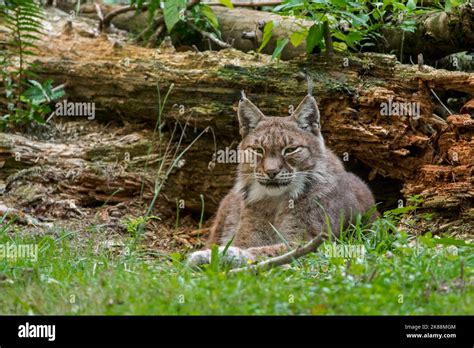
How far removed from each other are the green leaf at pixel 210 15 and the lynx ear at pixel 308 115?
2.59 metres

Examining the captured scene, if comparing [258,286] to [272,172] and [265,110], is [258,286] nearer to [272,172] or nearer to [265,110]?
[272,172]

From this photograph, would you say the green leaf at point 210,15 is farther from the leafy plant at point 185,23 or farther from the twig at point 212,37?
the twig at point 212,37

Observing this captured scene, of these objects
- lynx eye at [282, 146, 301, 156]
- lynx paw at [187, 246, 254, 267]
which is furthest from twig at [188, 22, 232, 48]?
lynx paw at [187, 246, 254, 267]

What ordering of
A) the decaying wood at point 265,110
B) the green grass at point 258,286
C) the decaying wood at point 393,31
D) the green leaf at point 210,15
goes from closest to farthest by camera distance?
the green grass at point 258,286 → the decaying wood at point 265,110 → the decaying wood at point 393,31 → the green leaf at point 210,15

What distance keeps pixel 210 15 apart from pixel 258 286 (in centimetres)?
540

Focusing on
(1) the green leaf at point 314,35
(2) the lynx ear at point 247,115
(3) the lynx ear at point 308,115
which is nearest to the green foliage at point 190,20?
(1) the green leaf at point 314,35

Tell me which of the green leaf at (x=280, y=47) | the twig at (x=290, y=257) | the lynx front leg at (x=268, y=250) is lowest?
the lynx front leg at (x=268, y=250)

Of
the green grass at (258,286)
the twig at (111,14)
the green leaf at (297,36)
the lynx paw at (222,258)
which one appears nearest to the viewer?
the green grass at (258,286)

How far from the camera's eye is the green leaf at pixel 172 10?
29.5ft

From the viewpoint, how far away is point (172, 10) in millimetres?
9047

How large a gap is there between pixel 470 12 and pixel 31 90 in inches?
182

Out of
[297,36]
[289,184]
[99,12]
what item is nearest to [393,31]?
[297,36]

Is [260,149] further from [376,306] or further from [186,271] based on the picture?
[376,306]

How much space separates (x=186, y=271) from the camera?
5766mm
